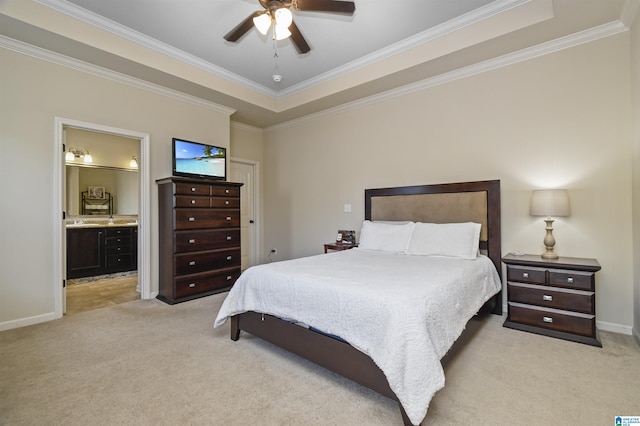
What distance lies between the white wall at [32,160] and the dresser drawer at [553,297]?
4.80m

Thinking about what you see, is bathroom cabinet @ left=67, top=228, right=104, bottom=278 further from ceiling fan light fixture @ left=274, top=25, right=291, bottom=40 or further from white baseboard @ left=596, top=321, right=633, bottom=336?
white baseboard @ left=596, top=321, right=633, bottom=336

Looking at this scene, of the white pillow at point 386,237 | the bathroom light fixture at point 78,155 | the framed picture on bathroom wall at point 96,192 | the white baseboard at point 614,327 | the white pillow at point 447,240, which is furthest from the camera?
the framed picture on bathroom wall at point 96,192

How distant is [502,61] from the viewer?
327 centimetres

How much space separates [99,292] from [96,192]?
7.88ft

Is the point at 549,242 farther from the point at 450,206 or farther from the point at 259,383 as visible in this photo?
the point at 259,383

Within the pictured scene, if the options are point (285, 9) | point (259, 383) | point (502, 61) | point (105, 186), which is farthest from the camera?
point (105, 186)

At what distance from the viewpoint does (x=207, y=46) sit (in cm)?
352

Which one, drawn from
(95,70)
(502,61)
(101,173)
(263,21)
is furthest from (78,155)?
(502,61)

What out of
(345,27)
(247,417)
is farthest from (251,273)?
(345,27)

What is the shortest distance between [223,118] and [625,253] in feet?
17.2

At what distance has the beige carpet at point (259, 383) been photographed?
1.63 metres

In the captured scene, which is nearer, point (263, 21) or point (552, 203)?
point (263, 21)

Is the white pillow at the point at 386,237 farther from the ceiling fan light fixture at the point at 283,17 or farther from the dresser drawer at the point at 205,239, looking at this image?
the ceiling fan light fixture at the point at 283,17

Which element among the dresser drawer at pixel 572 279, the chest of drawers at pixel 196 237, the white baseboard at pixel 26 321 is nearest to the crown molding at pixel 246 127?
the chest of drawers at pixel 196 237
